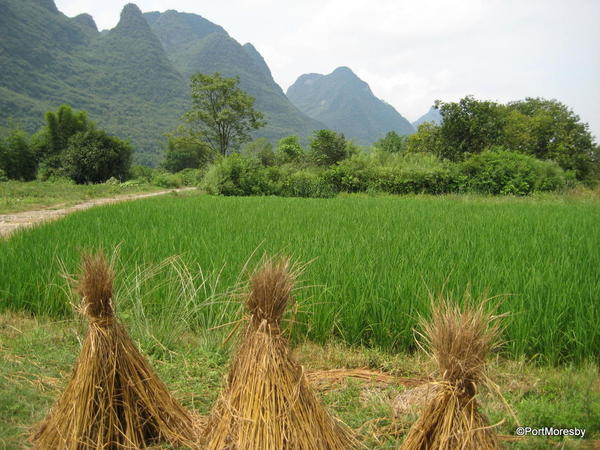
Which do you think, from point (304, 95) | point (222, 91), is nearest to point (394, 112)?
point (304, 95)

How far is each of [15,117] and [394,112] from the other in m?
160

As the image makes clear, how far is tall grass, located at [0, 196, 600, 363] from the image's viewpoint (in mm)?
2680

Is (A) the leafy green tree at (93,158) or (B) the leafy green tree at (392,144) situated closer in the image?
(A) the leafy green tree at (93,158)

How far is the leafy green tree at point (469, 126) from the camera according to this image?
1945 cm

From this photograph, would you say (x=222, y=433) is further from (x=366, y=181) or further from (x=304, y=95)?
(x=304, y=95)

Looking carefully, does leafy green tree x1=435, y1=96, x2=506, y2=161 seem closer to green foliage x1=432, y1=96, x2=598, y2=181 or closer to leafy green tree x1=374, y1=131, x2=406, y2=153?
green foliage x1=432, y1=96, x2=598, y2=181

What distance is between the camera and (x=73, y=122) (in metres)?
27.6

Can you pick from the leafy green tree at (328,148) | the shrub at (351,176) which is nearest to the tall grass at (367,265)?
the shrub at (351,176)

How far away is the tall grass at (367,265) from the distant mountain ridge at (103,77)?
3122 centimetres

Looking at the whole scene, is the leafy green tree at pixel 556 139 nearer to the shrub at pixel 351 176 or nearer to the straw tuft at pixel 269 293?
the shrub at pixel 351 176

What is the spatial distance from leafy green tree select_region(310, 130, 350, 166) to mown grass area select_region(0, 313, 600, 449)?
19493 mm

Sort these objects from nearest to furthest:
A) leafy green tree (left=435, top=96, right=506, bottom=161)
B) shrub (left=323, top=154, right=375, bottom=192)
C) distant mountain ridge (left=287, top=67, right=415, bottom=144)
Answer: shrub (left=323, top=154, right=375, bottom=192), leafy green tree (left=435, top=96, right=506, bottom=161), distant mountain ridge (left=287, top=67, right=415, bottom=144)

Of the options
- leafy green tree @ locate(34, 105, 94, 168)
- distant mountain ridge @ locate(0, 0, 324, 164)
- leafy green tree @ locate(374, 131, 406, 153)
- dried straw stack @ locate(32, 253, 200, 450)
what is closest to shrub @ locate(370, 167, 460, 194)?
dried straw stack @ locate(32, 253, 200, 450)

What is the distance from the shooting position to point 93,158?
80.1ft
